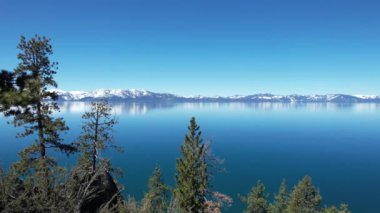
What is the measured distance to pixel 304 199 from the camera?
134 ft

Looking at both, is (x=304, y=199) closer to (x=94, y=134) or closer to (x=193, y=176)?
(x=193, y=176)

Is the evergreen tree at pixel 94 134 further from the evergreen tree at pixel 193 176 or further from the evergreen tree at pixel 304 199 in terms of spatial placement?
the evergreen tree at pixel 304 199

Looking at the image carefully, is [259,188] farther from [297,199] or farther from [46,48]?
[46,48]

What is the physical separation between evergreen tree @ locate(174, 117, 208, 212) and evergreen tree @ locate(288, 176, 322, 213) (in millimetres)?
17376

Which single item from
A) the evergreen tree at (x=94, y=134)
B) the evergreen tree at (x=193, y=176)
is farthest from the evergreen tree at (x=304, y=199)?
the evergreen tree at (x=94, y=134)

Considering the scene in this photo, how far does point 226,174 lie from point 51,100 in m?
82.0

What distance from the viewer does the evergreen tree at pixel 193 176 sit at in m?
27.8

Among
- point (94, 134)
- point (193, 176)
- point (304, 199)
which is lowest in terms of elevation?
point (304, 199)

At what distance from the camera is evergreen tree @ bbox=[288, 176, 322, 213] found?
39.4 metres

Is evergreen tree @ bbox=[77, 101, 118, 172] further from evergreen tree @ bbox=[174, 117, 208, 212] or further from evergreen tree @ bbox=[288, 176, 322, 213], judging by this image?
evergreen tree @ bbox=[288, 176, 322, 213]

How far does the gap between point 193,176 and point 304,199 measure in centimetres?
2196

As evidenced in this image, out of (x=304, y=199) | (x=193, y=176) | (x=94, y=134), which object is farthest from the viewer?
(x=304, y=199)

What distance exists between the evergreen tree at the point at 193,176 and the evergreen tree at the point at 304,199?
17.4 meters

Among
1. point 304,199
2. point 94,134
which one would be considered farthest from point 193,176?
point 304,199
